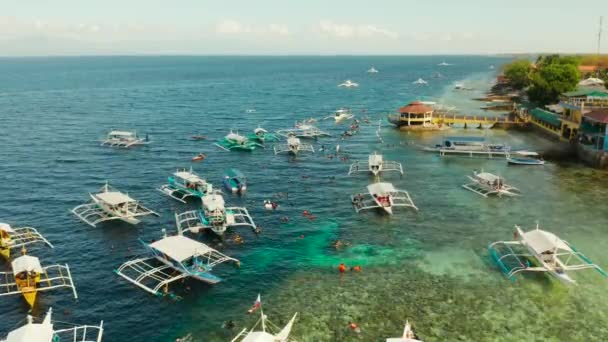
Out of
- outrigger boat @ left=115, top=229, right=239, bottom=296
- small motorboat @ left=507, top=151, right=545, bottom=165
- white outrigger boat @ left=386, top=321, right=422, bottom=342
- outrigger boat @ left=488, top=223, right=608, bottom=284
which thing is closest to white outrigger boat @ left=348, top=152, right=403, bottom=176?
small motorboat @ left=507, top=151, right=545, bottom=165

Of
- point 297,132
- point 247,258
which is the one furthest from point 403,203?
point 297,132

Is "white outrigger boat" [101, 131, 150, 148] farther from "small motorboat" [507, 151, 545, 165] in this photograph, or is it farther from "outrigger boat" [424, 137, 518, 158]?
"small motorboat" [507, 151, 545, 165]

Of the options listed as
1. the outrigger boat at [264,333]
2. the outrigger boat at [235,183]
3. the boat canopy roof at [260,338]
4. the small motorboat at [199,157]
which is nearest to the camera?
the boat canopy roof at [260,338]

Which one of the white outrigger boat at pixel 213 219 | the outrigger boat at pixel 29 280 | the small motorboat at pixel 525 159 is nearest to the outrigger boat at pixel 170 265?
the outrigger boat at pixel 29 280

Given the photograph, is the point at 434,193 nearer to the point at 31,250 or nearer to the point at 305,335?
the point at 305,335

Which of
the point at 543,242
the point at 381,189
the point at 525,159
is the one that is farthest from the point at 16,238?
the point at 525,159

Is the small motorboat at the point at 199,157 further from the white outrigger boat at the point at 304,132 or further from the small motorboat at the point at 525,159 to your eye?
the small motorboat at the point at 525,159
